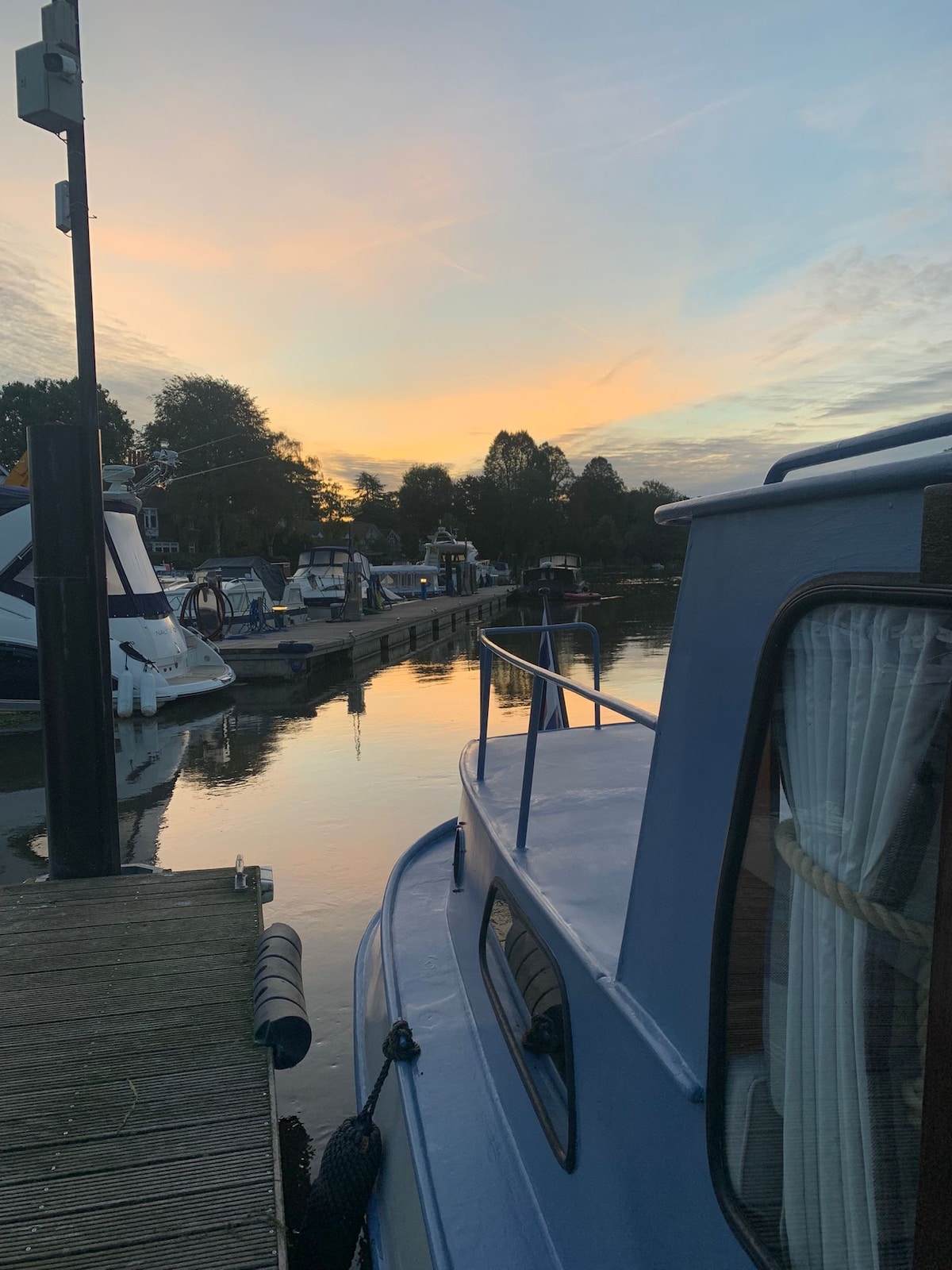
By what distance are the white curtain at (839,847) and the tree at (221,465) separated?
6067 centimetres

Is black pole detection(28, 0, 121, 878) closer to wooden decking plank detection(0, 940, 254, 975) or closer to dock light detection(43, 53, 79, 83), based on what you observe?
dock light detection(43, 53, 79, 83)

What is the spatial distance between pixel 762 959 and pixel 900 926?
0.35m

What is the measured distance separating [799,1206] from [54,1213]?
232 cm

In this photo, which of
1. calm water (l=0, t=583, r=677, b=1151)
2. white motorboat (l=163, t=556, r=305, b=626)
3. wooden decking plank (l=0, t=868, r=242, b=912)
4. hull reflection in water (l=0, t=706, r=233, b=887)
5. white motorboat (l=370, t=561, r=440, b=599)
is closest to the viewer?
wooden decking plank (l=0, t=868, r=242, b=912)

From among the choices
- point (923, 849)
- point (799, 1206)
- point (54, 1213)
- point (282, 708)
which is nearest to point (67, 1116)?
point (54, 1213)

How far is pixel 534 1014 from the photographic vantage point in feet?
8.64

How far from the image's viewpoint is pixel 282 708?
1511 centimetres

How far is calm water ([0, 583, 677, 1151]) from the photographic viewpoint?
18.2 ft

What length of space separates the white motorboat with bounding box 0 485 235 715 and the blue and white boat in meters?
11.8

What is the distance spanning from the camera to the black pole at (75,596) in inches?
191

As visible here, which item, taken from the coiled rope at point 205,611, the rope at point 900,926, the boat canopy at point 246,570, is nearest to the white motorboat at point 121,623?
the coiled rope at point 205,611

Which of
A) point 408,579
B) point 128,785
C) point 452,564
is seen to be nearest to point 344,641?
point 128,785

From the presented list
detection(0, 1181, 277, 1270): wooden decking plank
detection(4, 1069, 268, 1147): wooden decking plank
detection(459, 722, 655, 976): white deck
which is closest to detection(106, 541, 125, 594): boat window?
detection(459, 722, 655, 976): white deck

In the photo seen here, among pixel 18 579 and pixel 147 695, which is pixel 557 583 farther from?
pixel 18 579
